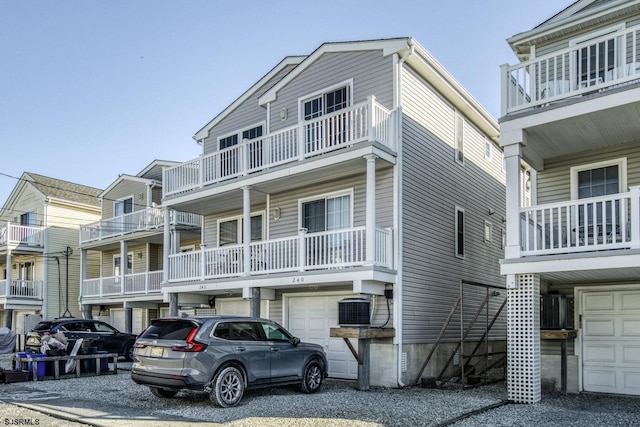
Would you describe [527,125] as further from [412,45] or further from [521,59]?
[412,45]

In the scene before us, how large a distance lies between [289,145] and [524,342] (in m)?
7.99

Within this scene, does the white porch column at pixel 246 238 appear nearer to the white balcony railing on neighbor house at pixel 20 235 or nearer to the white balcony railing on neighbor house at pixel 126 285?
the white balcony railing on neighbor house at pixel 126 285

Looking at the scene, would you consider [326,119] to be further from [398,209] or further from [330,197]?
[398,209]

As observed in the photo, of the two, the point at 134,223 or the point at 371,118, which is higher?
the point at 371,118

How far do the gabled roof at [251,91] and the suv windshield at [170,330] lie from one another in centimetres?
1011

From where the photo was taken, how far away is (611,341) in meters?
12.7

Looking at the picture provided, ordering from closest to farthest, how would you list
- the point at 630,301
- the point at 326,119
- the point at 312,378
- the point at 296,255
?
1. the point at 630,301
2. the point at 312,378
3. the point at 326,119
4. the point at 296,255

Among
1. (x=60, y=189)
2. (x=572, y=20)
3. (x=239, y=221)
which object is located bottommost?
(x=239, y=221)

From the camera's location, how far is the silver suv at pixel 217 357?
1052cm

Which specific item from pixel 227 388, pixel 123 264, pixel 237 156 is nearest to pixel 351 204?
pixel 237 156

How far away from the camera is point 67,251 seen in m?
31.9

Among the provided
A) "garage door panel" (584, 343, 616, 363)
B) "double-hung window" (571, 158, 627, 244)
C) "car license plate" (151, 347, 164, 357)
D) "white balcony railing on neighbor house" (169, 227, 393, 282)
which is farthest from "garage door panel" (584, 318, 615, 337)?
"car license plate" (151, 347, 164, 357)

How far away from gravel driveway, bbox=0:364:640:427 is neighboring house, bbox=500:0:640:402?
3.13ft

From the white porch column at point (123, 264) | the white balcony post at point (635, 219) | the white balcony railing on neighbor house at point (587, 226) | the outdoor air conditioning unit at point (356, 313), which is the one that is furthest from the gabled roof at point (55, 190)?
the white balcony post at point (635, 219)
